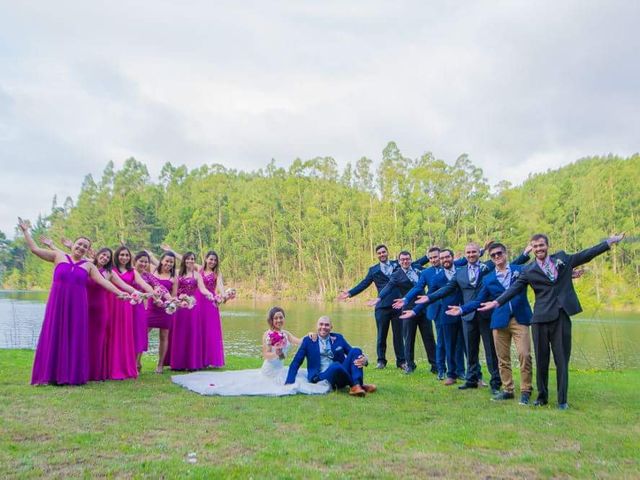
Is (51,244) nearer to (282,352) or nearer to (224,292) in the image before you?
(224,292)

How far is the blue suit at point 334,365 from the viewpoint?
7.91 meters

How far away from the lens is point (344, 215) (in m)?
56.3

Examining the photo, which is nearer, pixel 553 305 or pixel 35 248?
pixel 553 305

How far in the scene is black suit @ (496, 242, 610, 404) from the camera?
6.82 meters

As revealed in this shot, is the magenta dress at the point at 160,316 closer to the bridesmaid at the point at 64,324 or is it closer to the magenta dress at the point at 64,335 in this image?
the bridesmaid at the point at 64,324

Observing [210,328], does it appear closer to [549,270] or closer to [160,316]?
[160,316]

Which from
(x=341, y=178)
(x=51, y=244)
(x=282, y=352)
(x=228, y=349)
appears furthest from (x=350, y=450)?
(x=341, y=178)

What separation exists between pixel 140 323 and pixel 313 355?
3193 millimetres

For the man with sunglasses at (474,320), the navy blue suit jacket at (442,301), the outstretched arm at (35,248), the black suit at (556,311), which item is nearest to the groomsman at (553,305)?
the black suit at (556,311)

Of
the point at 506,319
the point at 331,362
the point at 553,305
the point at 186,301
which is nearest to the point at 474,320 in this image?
the point at 506,319

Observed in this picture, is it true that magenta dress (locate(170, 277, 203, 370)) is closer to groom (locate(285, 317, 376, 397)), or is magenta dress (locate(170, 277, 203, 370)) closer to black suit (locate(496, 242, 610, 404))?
groom (locate(285, 317, 376, 397))

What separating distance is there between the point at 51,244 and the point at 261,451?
5.07m

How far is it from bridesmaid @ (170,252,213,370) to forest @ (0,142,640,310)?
26758mm

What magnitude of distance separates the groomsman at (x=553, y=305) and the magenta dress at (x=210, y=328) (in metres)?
5.37
